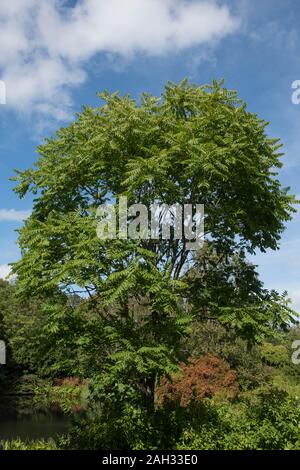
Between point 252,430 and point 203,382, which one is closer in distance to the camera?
point 252,430

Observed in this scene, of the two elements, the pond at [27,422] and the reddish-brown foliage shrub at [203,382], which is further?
the pond at [27,422]

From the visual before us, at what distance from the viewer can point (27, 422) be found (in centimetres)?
3553

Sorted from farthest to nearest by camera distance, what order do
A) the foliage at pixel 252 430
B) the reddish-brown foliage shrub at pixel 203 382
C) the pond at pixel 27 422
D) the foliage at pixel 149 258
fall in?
1. the pond at pixel 27 422
2. the reddish-brown foliage shrub at pixel 203 382
3. the foliage at pixel 149 258
4. the foliage at pixel 252 430

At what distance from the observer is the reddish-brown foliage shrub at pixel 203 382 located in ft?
74.9

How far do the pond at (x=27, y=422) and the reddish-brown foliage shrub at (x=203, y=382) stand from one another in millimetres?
11336

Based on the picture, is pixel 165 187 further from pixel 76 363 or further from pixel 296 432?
pixel 296 432

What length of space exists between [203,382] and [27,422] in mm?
19506

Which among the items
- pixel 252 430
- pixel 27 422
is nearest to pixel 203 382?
pixel 252 430

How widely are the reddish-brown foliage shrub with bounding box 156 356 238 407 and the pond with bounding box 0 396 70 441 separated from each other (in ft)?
37.2

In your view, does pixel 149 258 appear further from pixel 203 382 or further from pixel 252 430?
pixel 203 382

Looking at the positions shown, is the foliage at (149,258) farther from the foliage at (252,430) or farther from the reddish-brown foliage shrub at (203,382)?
the reddish-brown foliage shrub at (203,382)

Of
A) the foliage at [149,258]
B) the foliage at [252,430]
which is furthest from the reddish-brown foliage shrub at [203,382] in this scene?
the foliage at [252,430]

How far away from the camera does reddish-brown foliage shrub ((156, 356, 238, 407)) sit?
74.9ft

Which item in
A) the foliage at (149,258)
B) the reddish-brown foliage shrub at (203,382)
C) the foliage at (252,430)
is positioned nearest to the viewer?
the foliage at (252,430)
